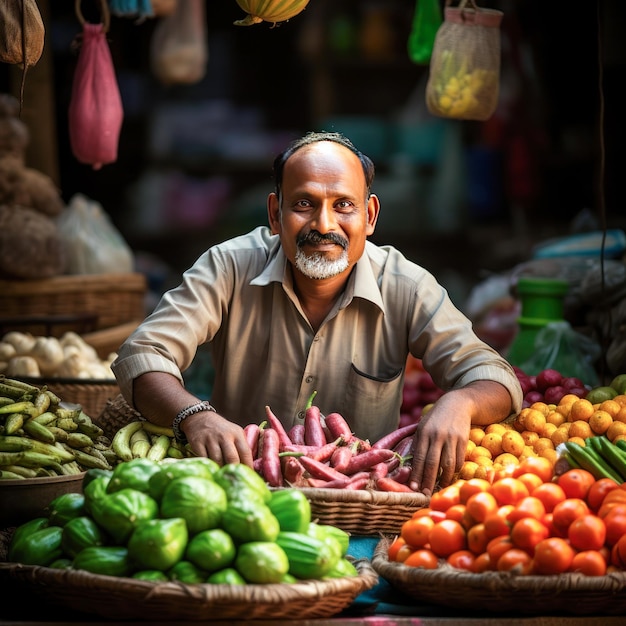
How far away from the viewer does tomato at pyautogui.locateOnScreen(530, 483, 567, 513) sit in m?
2.46

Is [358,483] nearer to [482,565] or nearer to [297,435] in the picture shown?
[297,435]

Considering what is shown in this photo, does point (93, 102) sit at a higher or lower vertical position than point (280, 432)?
higher

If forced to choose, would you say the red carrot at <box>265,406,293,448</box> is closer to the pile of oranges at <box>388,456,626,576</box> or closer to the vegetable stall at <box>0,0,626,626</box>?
the vegetable stall at <box>0,0,626,626</box>

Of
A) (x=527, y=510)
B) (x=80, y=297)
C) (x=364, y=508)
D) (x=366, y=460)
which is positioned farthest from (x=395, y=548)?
(x=80, y=297)

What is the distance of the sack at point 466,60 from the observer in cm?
424

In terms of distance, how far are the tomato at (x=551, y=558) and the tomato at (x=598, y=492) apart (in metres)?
0.27

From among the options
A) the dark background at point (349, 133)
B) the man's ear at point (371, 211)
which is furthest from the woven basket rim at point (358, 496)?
the dark background at point (349, 133)

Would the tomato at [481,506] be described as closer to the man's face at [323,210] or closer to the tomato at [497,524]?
the tomato at [497,524]

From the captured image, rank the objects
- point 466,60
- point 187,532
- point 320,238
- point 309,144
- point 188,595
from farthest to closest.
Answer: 1. point 466,60
2. point 309,144
3. point 320,238
4. point 187,532
5. point 188,595

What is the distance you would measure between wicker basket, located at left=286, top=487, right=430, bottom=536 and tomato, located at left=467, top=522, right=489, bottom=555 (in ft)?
1.29

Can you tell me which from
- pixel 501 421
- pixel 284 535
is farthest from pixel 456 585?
pixel 501 421

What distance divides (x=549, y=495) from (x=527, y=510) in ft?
0.43

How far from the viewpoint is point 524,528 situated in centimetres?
230

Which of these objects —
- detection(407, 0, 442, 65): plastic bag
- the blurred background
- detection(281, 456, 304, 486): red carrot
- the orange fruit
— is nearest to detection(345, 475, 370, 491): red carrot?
detection(281, 456, 304, 486): red carrot
